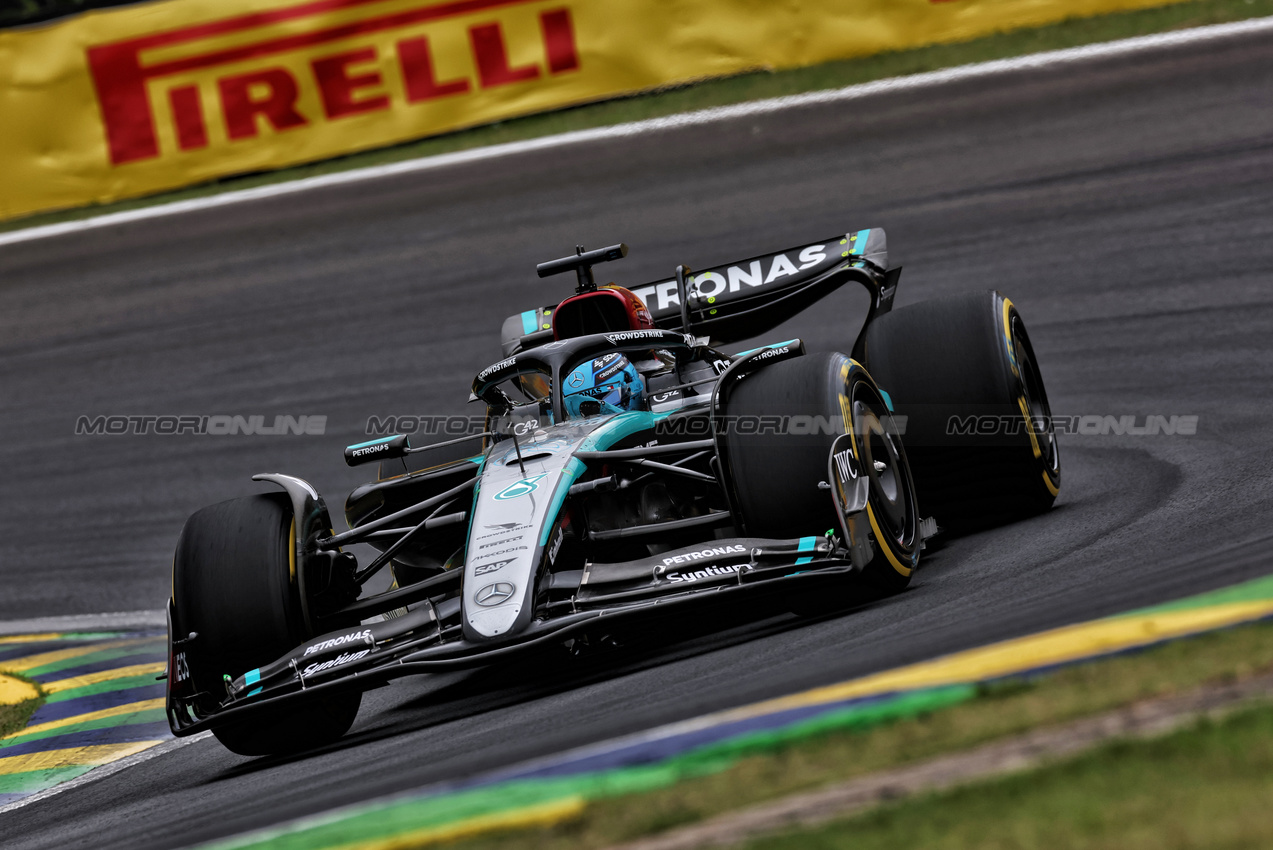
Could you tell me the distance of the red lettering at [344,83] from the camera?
14758 millimetres

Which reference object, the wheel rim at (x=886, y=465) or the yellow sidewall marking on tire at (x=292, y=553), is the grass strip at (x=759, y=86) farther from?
the yellow sidewall marking on tire at (x=292, y=553)

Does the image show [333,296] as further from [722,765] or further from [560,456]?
[722,765]

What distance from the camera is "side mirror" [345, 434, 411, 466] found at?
6.07 m

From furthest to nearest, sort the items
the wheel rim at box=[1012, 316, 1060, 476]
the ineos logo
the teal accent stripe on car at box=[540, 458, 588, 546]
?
the wheel rim at box=[1012, 316, 1060, 476] < the teal accent stripe on car at box=[540, 458, 588, 546] < the ineos logo

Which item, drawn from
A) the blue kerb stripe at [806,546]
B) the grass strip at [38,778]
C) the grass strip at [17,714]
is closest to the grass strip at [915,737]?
the blue kerb stripe at [806,546]

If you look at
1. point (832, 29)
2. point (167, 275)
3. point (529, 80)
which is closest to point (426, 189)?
point (529, 80)

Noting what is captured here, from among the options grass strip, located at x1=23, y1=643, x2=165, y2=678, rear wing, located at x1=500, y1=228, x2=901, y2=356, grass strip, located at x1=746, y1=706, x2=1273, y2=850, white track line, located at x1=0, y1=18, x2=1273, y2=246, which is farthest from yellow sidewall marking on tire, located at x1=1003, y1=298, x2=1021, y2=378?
white track line, located at x1=0, y1=18, x2=1273, y2=246

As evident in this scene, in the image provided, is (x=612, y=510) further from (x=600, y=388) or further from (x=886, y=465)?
(x=886, y=465)

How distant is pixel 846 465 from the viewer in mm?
5211

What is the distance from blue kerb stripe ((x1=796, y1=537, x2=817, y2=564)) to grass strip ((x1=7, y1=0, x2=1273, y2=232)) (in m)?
10.1

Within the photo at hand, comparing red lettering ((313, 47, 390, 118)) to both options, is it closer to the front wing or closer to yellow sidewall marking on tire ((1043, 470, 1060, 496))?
yellow sidewall marking on tire ((1043, 470, 1060, 496))

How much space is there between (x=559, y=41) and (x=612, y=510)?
395 inches

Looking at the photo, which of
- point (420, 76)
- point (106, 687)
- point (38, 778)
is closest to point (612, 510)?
point (38, 778)

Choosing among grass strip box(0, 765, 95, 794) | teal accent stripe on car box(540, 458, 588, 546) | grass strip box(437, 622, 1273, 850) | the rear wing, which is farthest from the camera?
the rear wing
